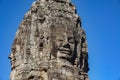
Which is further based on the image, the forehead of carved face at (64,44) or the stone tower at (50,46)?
the forehead of carved face at (64,44)

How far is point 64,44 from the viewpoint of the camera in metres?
26.8

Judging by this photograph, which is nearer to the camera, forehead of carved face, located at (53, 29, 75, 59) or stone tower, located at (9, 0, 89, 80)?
stone tower, located at (9, 0, 89, 80)

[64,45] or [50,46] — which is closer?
[50,46]

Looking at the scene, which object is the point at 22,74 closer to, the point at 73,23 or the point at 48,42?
the point at 48,42

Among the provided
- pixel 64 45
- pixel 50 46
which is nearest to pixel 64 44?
pixel 64 45

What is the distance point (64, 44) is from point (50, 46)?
90 cm

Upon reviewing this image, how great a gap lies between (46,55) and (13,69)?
250 cm

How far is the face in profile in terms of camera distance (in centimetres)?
2661

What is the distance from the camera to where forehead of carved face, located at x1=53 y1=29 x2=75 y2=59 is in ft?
87.4

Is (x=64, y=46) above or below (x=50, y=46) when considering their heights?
above

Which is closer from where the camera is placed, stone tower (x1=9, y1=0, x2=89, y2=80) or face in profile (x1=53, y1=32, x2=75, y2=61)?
stone tower (x1=9, y1=0, x2=89, y2=80)

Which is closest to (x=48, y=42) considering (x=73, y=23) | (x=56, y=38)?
(x=56, y=38)

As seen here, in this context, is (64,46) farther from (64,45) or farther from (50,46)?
(50,46)

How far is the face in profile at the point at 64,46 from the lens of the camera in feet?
87.3
